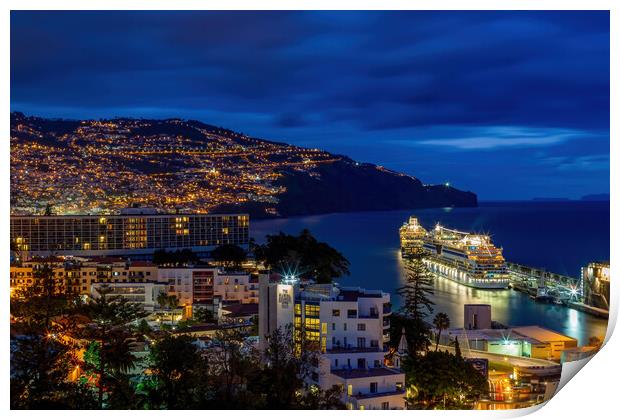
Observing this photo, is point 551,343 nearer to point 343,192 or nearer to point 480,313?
point 480,313

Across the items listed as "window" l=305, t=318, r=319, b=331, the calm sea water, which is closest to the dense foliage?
"window" l=305, t=318, r=319, b=331

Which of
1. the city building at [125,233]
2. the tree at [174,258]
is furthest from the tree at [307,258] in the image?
the city building at [125,233]

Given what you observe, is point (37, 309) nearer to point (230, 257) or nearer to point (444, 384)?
point (444, 384)

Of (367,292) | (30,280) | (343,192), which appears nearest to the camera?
(367,292)

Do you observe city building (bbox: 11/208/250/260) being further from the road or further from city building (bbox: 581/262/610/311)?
the road

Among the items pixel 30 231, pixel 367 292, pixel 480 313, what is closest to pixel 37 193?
pixel 30 231
